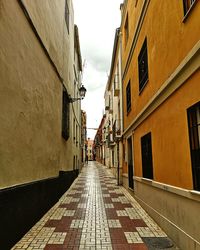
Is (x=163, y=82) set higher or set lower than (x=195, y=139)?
higher

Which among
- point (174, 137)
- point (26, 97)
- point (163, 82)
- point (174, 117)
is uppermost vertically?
point (163, 82)

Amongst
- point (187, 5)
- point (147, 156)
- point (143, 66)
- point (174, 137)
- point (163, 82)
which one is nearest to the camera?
point (187, 5)

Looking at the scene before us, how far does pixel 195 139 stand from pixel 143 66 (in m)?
4.53

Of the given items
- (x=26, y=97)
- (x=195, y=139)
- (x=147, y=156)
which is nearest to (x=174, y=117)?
(x=195, y=139)

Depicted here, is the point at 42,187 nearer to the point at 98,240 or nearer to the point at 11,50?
the point at 98,240

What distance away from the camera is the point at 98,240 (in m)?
4.52

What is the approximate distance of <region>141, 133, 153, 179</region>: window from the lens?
678 cm

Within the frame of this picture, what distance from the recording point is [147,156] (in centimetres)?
719

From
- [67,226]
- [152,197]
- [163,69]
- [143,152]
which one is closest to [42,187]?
[67,226]

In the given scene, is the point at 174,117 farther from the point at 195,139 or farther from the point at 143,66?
the point at 143,66

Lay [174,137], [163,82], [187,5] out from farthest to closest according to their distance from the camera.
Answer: [163,82] < [174,137] < [187,5]

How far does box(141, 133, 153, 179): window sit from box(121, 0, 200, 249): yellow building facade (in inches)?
1.1

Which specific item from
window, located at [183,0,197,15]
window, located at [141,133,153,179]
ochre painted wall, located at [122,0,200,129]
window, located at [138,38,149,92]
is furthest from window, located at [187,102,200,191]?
window, located at [138,38,149,92]

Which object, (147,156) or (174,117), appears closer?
(174,117)
